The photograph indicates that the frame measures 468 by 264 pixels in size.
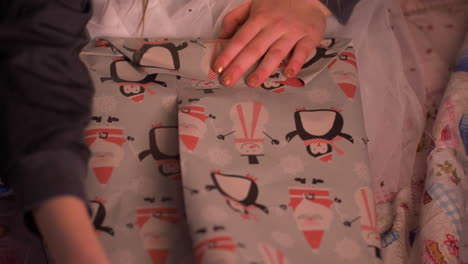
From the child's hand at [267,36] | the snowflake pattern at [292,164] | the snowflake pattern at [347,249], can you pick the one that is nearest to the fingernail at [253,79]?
the child's hand at [267,36]

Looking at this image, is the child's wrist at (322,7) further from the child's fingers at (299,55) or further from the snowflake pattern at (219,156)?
the snowflake pattern at (219,156)

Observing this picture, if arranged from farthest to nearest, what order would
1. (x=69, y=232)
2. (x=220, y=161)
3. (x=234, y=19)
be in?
(x=234, y=19), (x=220, y=161), (x=69, y=232)

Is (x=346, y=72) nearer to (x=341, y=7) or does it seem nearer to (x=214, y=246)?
(x=341, y=7)

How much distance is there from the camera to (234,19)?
1.96 feet

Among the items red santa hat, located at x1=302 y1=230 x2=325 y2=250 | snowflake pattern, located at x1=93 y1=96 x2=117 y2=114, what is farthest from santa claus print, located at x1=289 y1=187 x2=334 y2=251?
snowflake pattern, located at x1=93 y1=96 x2=117 y2=114

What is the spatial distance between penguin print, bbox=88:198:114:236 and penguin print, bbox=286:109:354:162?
0.71 feet

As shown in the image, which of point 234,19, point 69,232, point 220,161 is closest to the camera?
point 69,232

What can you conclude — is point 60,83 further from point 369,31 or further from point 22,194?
point 369,31

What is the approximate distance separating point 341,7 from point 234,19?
0.53 ft

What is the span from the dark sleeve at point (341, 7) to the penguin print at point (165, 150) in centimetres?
31

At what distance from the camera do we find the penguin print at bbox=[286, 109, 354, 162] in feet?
1.62

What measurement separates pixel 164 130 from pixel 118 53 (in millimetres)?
124

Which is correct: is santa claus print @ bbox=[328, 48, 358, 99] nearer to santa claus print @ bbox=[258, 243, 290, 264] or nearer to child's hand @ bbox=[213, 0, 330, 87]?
child's hand @ bbox=[213, 0, 330, 87]

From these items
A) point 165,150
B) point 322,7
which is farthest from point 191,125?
point 322,7
